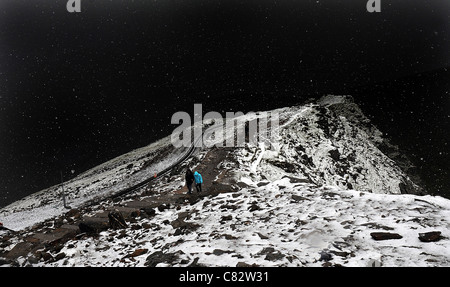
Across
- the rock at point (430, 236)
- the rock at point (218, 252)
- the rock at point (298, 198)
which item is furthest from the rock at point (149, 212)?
the rock at point (430, 236)

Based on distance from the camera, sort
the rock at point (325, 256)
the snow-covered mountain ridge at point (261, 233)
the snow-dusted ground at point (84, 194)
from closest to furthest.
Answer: the rock at point (325, 256) → the snow-covered mountain ridge at point (261, 233) → the snow-dusted ground at point (84, 194)

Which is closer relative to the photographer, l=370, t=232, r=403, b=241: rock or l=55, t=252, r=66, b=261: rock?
l=370, t=232, r=403, b=241: rock

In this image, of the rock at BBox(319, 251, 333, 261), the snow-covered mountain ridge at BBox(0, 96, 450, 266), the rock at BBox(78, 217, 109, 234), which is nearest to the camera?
the rock at BBox(319, 251, 333, 261)

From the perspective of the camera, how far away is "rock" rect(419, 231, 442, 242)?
4.56m

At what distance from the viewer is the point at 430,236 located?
15.1ft

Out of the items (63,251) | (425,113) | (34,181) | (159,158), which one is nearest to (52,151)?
(34,181)

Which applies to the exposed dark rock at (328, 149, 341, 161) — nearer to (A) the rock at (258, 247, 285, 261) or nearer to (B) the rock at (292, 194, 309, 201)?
(B) the rock at (292, 194, 309, 201)

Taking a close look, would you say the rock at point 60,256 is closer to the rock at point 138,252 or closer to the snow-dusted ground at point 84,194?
the rock at point 138,252

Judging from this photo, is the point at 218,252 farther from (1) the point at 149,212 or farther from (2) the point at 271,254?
(1) the point at 149,212

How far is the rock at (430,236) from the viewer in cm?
456

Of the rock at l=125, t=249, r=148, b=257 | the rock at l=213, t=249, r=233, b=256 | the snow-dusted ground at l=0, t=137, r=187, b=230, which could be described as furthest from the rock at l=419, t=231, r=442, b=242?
the snow-dusted ground at l=0, t=137, r=187, b=230

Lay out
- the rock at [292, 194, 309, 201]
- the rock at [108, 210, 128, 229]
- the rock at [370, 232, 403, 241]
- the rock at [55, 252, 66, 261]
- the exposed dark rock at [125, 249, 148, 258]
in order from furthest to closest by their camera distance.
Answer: the rock at [292, 194, 309, 201] < the rock at [108, 210, 128, 229] < the rock at [55, 252, 66, 261] < the exposed dark rock at [125, 249, 148, 258] < the rock at [370, 232, 403, 241]

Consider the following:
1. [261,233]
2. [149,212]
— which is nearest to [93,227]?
[149,212]

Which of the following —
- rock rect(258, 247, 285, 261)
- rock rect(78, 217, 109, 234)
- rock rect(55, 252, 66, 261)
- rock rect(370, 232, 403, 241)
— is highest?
rock rect(370, 232, 403, 241)
